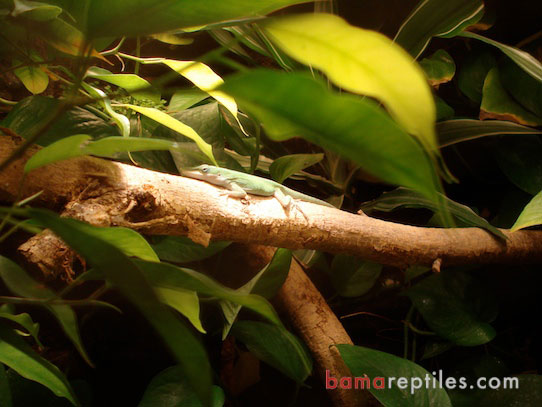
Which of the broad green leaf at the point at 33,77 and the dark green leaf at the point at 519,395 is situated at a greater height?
the broad green leaf at the point at 33,77

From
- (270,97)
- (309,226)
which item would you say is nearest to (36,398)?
(309,226)

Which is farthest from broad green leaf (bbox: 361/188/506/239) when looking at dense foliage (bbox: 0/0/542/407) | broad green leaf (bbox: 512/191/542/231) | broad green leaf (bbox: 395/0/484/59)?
broad green leaf (bbox: 395/0/484/59)

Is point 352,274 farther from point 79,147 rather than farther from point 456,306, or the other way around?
point 79,147

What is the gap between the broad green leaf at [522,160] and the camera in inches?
89.7

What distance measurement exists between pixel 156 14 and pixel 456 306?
6.53ft

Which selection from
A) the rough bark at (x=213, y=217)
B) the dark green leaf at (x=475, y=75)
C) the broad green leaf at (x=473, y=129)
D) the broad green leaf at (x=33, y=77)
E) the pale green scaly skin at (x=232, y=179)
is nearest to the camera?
the rough bark at (x=213, y=217)

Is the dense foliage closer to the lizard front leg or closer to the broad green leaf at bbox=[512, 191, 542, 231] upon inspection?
the broad green leaf at bbox=[512, 191, 542, 231]

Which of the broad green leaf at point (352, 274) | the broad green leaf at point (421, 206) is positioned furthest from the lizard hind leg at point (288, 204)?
the broad green leaf at point (352, 274)

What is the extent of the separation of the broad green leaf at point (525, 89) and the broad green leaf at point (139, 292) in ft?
7.97

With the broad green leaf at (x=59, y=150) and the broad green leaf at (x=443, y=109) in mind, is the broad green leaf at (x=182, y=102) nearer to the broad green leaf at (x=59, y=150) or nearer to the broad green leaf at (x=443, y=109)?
the broad green leaf at (x=59, y=150)

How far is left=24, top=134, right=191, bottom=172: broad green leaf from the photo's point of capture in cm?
72

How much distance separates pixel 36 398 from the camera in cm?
133

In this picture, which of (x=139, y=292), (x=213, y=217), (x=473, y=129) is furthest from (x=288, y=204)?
(x=473, y=129)

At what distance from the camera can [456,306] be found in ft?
6.77
